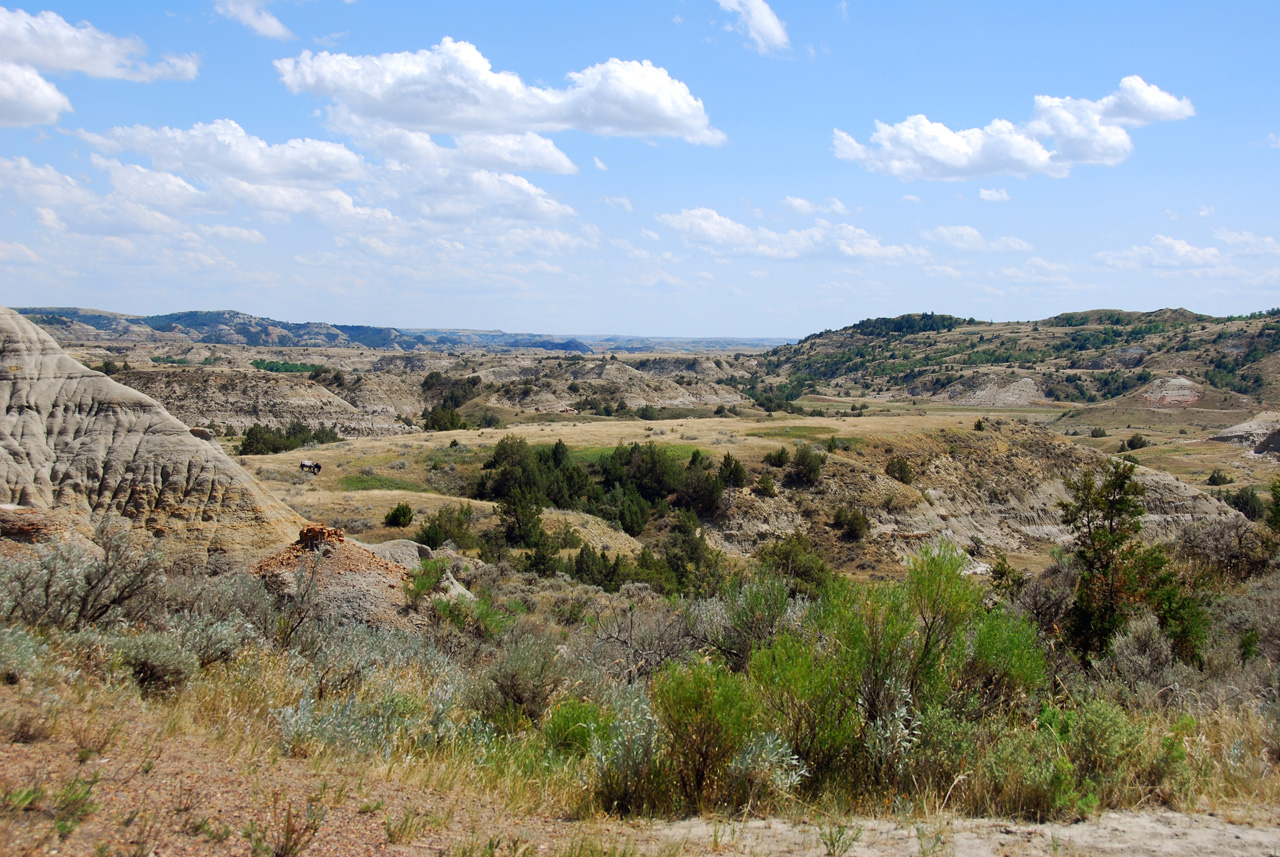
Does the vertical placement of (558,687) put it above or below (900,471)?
above

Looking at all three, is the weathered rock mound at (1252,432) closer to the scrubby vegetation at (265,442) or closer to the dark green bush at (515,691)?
the dark green bush at (515,691)

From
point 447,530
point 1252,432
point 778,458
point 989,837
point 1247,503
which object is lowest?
point 447,530

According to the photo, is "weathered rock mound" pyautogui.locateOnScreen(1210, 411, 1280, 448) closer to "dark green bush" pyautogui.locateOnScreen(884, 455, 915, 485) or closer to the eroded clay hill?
"dark green bush" pyautogui.locateOnScreen(884, 455, 915, 485)

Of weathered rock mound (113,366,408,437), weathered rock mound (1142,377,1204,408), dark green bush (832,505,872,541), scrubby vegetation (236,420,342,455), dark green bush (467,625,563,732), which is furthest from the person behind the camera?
weathered rock mound (1142,377,1204,408)

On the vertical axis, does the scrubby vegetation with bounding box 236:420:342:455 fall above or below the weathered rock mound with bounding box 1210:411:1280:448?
below

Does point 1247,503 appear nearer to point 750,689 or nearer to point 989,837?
point 750,689

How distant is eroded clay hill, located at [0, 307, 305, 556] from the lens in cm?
1198

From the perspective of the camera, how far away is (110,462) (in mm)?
12711

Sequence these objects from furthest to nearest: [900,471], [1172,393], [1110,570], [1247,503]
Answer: [1172,393] < [900,471] < [1247,503] < [1110,570]

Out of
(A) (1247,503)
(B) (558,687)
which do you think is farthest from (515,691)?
(A) (1247,503)

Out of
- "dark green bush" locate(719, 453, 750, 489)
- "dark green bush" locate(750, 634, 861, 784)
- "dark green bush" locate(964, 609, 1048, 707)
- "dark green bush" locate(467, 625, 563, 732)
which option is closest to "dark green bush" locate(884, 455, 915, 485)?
"dark green bush" locate(719, 453, 750, 489)

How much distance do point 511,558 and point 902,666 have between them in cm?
1907

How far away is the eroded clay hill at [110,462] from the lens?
1198 cm

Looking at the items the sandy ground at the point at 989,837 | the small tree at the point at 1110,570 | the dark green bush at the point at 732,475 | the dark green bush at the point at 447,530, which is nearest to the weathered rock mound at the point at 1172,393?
the dark green bush at the point at 732,475
